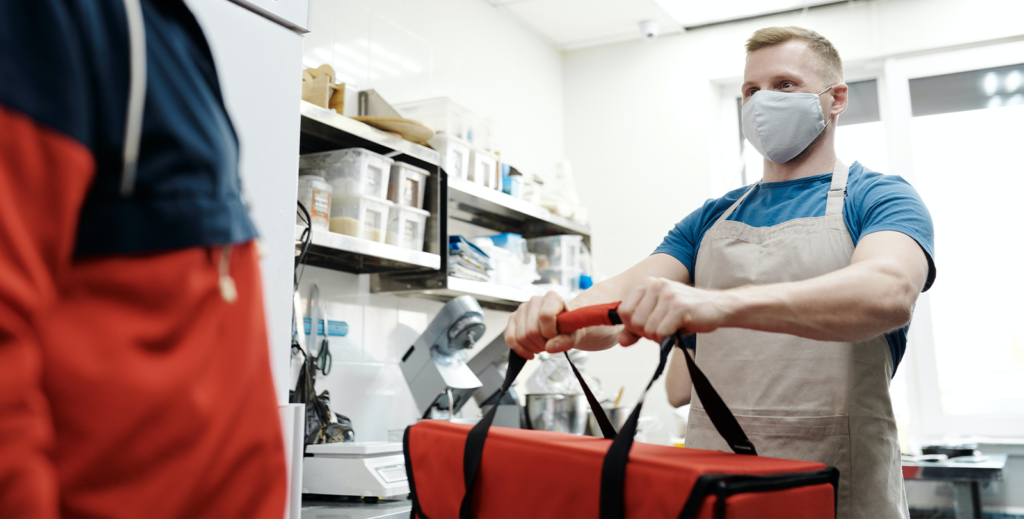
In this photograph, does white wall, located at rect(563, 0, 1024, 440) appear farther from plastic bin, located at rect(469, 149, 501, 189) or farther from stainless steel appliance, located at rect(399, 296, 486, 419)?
stainless steel appliance, located at rect(399, 296, 486, 419)

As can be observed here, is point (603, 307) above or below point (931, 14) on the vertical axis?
below

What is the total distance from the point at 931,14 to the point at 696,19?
3.59 feet

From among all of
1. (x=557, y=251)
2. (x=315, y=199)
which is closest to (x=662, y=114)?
(x=557, y=251)

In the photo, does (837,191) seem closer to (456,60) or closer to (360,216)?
(360,216)

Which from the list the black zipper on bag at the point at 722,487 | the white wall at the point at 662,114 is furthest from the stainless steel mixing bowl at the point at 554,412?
the black zipper on bag at the point at 722,487

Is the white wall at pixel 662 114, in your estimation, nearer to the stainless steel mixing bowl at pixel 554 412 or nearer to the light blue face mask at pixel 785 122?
the stainless steel mixing bowl at pixel 554 412

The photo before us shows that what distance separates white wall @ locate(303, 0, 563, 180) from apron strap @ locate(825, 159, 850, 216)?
5.08 feet

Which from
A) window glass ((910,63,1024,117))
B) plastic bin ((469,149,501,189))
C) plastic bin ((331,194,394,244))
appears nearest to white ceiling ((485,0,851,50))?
window glass ((910,63,1024,117))

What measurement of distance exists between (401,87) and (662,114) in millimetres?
1640

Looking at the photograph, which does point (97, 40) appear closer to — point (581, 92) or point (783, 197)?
point (783, 197)

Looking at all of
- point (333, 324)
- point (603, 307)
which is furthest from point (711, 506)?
point (333, 324)

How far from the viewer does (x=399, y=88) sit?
10.0 feet

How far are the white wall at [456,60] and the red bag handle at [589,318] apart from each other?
5.40 feet

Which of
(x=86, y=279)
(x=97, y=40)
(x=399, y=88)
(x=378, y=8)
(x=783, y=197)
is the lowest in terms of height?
(x=86, y=279)
